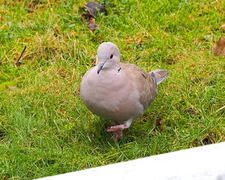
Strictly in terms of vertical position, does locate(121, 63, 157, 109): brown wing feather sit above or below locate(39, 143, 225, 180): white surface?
below

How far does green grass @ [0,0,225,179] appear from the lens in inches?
124

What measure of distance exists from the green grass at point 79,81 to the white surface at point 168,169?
164cm

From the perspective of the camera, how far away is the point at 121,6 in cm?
521

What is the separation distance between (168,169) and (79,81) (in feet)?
8.91

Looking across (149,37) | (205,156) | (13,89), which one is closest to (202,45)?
(149,37)

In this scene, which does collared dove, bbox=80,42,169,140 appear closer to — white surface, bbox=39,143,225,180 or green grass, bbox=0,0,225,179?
green grass, bbox=0,0,225,179

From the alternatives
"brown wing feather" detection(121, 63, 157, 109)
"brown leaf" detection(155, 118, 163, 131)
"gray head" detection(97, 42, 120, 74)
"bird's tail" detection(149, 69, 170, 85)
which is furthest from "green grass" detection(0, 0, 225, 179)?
"gray head" detection(97, 42, 120, 74)

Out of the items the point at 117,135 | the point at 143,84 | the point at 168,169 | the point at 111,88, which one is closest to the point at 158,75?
the point at 143,84

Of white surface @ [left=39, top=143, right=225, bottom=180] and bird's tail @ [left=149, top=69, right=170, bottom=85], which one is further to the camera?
bird's tail @ [left=149, top=69, right=170, bottom=85]

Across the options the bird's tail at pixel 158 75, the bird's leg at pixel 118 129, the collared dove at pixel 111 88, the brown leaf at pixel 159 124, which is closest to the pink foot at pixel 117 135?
the bird's leg at pixel 118 129

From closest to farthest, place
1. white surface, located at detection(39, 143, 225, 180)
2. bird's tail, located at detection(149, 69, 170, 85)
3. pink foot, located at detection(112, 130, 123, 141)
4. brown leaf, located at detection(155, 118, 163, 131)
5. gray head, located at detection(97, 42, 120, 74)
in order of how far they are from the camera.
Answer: white surface, located at detection(39, 143, 225, 180)
gray head, located at detection(97, 42, 120, 74)
pink foot, located at detection(112, 130, 123, 141)
brown leaf, located at detection(155, 118, 163, 131)
bird's tail, located at detection(149, 69, 170, 85)

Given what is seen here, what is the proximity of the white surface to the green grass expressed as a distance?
1637 millimetres

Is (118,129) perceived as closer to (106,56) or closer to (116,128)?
(116,128)

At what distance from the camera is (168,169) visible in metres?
1.34
